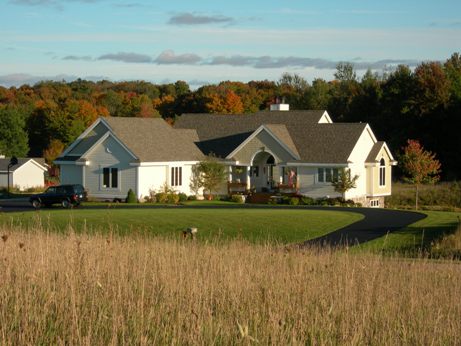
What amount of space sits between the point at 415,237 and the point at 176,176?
90.4 ft

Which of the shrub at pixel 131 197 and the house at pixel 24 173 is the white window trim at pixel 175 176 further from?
the house at pixel 24 173

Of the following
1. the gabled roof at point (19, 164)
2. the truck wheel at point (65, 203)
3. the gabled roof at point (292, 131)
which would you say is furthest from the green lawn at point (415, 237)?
the gabled roof at point (19, 164)

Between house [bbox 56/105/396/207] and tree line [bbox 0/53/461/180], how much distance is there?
18.2 meters

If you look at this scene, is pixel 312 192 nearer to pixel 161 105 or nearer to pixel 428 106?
pixel 428 106

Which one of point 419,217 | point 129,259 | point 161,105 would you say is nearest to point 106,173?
point 419,217

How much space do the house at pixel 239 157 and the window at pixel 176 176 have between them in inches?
2.6

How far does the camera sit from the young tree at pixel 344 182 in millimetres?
54688

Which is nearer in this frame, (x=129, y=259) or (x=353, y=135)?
(x=129, y=259)

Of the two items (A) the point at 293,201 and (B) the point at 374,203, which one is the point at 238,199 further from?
(B) the point at 374,203

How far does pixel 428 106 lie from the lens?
3100 inches

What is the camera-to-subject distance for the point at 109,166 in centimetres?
5559

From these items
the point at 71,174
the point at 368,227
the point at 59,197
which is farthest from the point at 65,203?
the point at 368,227

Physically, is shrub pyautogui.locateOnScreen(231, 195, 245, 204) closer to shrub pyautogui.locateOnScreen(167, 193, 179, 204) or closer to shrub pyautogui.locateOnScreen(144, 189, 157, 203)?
shrub pyautogui.locateOnScreen(167, 193, 179, 204)

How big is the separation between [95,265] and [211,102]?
8660cm
